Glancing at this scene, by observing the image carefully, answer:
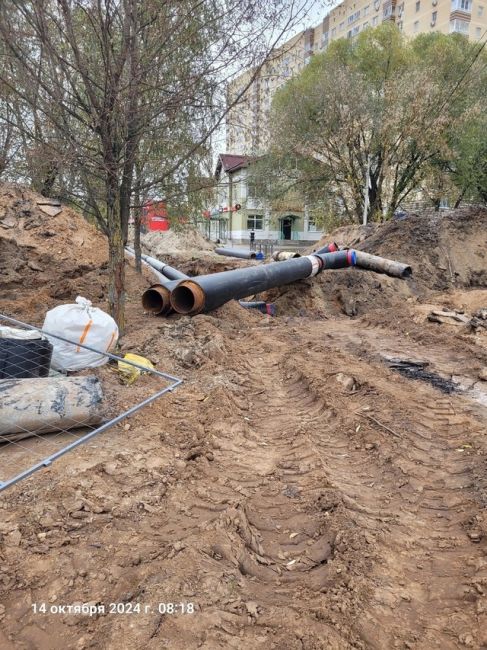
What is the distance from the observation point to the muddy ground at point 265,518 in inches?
82.7

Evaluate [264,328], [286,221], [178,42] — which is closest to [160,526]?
[178,42]

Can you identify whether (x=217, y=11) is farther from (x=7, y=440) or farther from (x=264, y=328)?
(x=264, y=328)

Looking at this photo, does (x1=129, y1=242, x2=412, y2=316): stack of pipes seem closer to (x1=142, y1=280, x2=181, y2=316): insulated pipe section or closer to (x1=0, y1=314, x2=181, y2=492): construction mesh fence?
(x1=142, y1=280, x2=181, y2=316): insulated pipe section

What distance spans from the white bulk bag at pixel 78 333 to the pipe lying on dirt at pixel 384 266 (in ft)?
29.9

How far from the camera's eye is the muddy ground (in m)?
2.10

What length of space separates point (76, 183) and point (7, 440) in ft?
13.4

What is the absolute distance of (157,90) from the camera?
5.09 meters

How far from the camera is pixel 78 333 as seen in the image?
5074mm

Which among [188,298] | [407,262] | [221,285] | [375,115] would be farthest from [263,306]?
[375,115]

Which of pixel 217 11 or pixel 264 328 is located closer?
pixel 217 11

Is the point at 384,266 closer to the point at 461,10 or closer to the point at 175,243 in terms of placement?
the point at 175,243

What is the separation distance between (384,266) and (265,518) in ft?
34.9

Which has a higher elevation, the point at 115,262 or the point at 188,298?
the point at 115,262

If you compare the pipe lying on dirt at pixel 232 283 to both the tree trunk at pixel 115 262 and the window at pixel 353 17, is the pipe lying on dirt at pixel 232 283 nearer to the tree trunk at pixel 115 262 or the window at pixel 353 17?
the tree trunk at pixel 115 262
